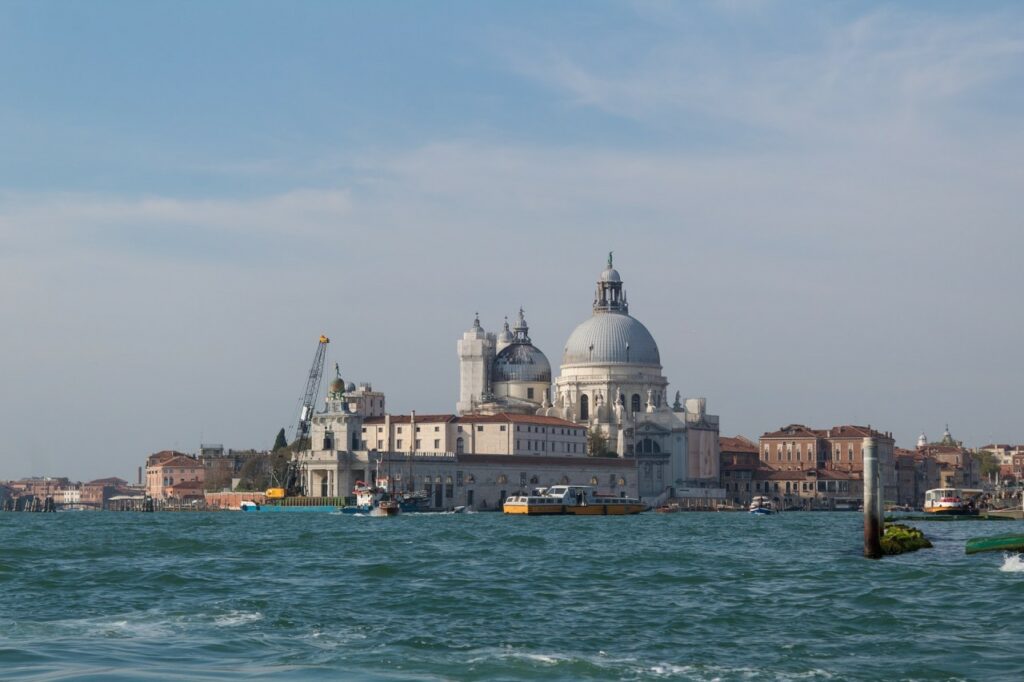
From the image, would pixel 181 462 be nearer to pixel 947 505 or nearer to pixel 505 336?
pixel 505 336

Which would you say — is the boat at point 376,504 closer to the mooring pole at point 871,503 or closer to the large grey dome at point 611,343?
the large grey dome at point 611,343

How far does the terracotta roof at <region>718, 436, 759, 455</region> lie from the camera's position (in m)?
156

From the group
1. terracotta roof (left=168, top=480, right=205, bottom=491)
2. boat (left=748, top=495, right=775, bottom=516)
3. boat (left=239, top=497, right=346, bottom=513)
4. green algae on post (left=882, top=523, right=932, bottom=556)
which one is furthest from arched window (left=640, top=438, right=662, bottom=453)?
green algae on post (left=882, top=523, right=932, bottom=556)

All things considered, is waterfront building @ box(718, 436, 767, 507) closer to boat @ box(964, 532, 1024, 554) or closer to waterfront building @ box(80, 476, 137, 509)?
waterfront building @ box(80, 476, 137, 509)

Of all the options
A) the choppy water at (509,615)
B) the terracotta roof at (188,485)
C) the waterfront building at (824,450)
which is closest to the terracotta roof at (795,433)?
the waterfront building at (824,450)

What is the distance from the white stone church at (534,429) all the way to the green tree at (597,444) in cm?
35

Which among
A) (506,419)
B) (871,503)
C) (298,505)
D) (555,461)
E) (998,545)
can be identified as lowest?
(998,545)

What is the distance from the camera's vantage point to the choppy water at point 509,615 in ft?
71.5

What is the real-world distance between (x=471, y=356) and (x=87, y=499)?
68628 millimetres

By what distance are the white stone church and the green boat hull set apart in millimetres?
80228

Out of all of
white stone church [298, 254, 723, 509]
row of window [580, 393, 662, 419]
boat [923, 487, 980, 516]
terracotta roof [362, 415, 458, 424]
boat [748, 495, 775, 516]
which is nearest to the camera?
boat [923, 487, 980, 516]

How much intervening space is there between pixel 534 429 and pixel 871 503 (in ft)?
308

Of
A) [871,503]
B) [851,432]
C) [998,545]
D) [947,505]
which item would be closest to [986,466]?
[851,432]

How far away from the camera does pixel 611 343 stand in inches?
5743
